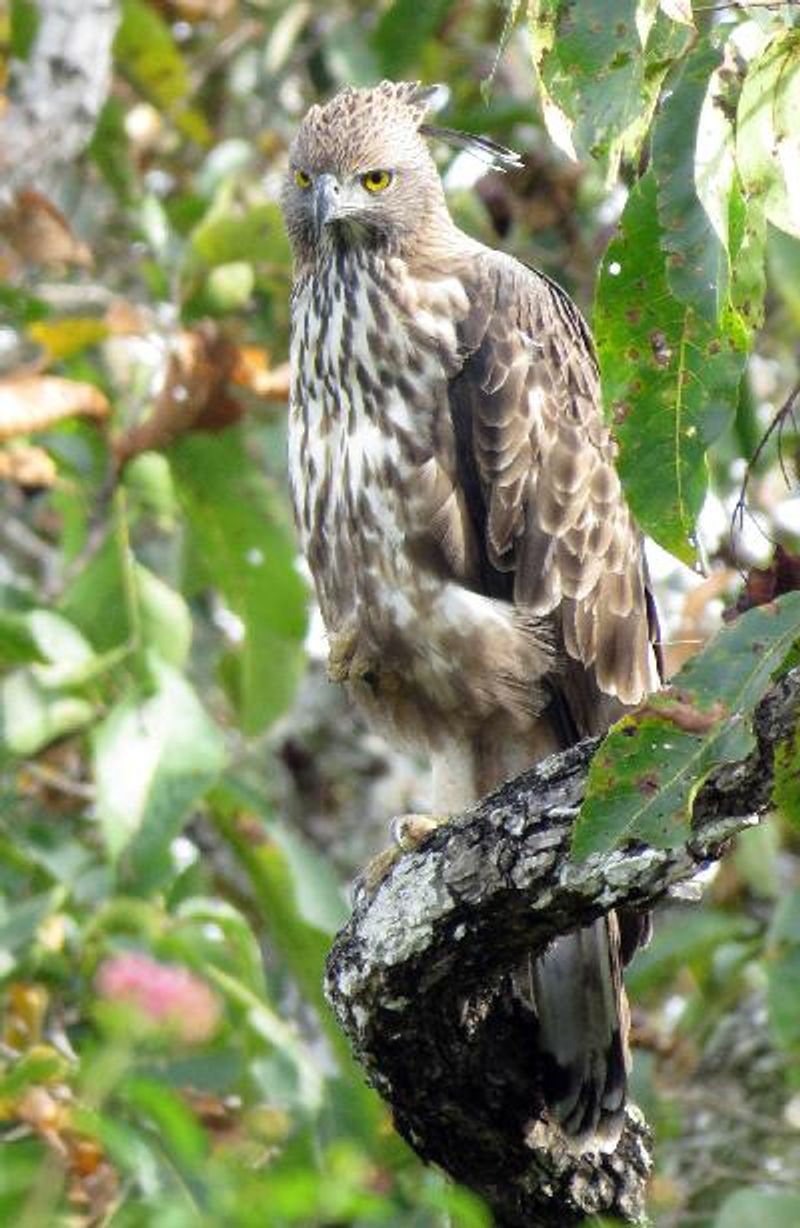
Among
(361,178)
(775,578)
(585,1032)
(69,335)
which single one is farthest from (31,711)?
(775,578)

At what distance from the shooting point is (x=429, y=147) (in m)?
5.69

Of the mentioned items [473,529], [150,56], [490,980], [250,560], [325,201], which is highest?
[325,201]

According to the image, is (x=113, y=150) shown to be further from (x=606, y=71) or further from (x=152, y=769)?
(x=606, y=71)

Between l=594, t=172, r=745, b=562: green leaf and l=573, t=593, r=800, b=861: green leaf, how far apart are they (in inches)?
7.2

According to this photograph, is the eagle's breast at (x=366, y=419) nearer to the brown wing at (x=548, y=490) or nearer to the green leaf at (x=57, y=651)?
the brown wing at (x=548, y=490)

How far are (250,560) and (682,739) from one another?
2.87 m

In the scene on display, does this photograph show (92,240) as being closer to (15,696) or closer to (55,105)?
(55,105)

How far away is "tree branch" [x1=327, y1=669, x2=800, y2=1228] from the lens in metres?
3.36

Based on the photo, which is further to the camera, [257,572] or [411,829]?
[257,572]

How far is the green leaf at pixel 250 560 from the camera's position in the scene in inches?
215

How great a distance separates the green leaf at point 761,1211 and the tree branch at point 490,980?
1.46 ft

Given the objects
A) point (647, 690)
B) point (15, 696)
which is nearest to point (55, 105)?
point (15, 696)

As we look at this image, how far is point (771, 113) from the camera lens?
8.29 ft

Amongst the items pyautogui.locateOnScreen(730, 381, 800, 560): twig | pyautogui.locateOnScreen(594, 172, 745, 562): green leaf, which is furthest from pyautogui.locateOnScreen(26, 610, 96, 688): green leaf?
pyautogui.locateOnScreen(594, 172, 745, 562): green leaf
